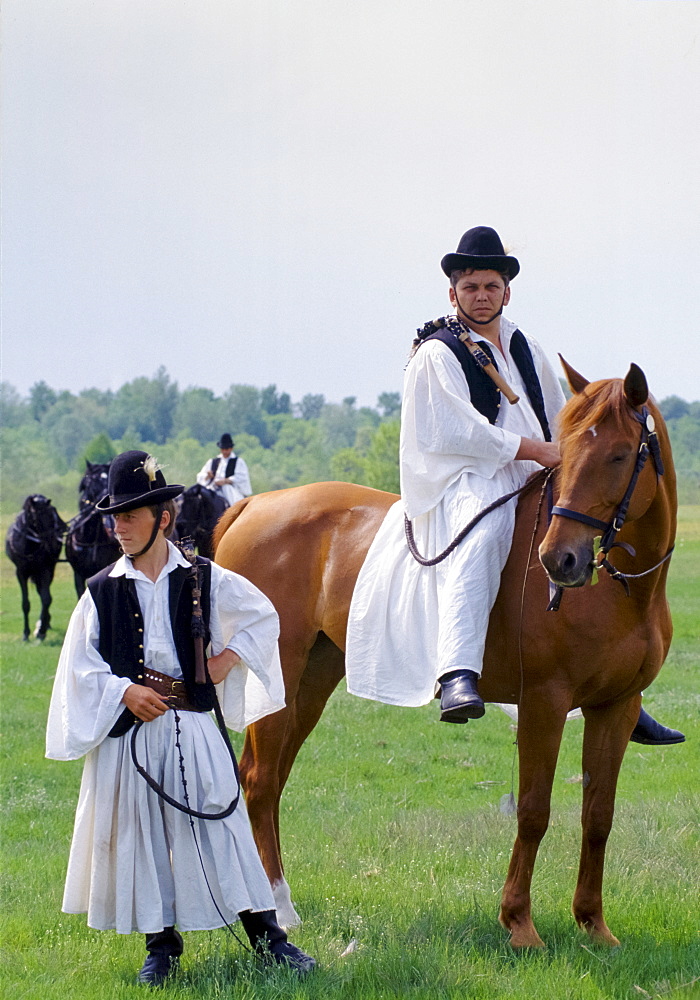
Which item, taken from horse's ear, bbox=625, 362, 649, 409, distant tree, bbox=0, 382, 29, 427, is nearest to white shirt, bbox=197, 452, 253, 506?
horse's ear, bbox=625, 362, 649, 409

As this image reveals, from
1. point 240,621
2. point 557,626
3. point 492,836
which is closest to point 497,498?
point 557,626

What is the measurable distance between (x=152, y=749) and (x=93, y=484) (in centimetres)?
1202

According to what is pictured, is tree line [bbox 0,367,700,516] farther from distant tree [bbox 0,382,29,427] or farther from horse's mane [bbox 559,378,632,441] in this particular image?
horse's mane [bbox 559,378,632,441]

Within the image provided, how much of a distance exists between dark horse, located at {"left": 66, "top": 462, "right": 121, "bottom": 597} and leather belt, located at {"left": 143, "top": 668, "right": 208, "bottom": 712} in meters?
10.9

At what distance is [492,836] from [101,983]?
112 inches

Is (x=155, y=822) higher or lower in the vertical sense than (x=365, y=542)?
lower

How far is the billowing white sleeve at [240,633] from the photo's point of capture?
14.5 feet

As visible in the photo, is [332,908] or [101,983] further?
[332,908]

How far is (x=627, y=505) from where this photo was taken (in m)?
4.11

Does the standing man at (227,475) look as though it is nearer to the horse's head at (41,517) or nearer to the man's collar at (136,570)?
the horse's head at (41,517)

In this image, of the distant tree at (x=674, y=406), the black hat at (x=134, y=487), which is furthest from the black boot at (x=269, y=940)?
the distant tree at (x=674, y=406)

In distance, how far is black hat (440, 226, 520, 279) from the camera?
5031 millimetres

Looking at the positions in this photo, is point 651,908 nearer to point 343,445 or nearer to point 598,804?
point 598,804

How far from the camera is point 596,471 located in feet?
13.3
